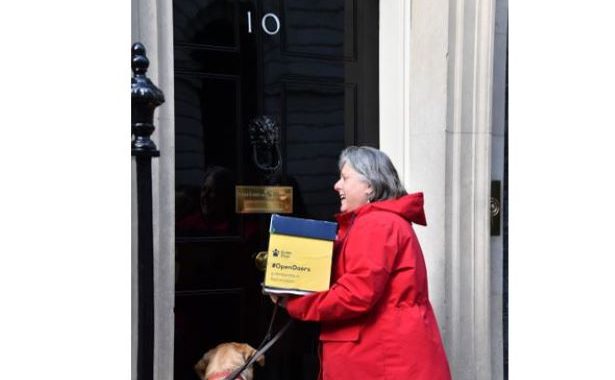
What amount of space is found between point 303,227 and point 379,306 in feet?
1.35

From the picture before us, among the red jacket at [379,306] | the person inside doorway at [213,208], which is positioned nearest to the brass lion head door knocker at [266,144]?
the person inside doorway at [213,208]

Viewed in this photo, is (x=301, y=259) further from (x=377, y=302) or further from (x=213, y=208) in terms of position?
(x=213, y=208)

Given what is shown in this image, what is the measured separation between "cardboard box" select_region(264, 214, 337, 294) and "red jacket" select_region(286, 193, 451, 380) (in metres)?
0.06

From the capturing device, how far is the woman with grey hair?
2793 mm

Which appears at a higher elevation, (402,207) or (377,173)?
(377,173)

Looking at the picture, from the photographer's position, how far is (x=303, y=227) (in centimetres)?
285

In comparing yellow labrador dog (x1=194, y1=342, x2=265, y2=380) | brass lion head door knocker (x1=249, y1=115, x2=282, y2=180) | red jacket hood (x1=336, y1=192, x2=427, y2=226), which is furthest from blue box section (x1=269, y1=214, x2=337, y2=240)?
brass lion head door knocker (x1=249, y1=115, x2=282, y2=180)

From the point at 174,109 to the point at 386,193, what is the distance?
123cm

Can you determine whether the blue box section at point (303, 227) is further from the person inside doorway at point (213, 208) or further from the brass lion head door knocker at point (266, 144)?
the brass lion head door knocker at point (266, 144)

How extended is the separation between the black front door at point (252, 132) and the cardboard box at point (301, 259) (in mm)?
1042

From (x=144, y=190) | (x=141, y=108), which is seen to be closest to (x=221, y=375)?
(x=144, y=190)

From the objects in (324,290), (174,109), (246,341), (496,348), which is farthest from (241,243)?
(496,348)

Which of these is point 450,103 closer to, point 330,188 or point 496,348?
point 330,188

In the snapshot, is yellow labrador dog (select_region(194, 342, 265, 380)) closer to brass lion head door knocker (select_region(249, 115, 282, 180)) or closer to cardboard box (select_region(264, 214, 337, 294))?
cardboard box (select_region(264, 214, 337, 294))
